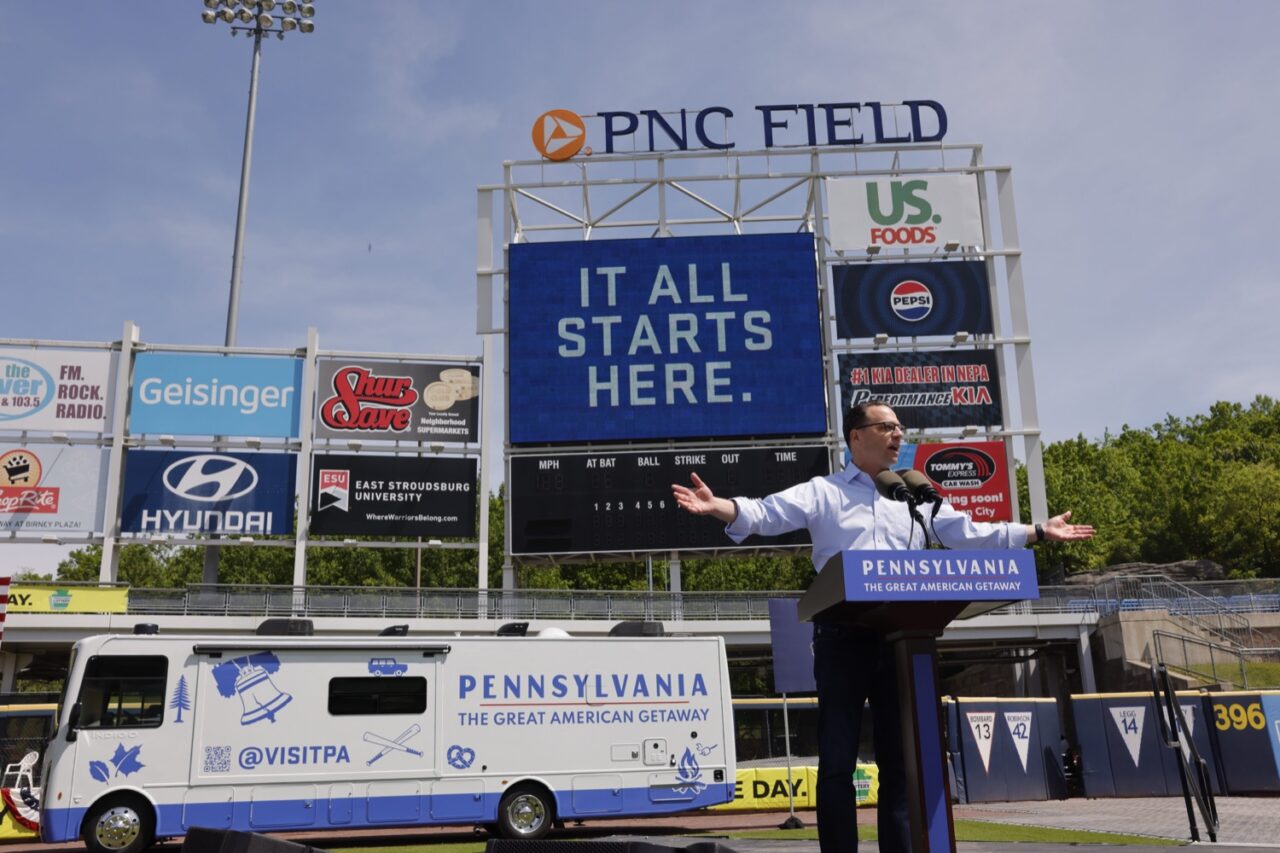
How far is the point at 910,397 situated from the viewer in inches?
1334

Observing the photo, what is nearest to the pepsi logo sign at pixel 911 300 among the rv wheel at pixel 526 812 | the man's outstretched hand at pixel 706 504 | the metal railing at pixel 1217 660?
the metal railing at pixel 1217 660

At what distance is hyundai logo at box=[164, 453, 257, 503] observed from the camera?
32.8 meters

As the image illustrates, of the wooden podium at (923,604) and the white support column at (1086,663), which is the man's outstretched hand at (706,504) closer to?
the wooden podium at (923,604)

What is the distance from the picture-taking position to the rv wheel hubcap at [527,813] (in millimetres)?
14742

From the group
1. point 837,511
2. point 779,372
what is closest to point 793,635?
point 837,511

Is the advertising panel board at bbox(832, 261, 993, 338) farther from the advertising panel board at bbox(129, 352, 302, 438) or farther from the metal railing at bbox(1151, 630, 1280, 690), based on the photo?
the advertising panel board at bbox(129, 352, 302, 438)

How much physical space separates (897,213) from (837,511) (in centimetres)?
3270

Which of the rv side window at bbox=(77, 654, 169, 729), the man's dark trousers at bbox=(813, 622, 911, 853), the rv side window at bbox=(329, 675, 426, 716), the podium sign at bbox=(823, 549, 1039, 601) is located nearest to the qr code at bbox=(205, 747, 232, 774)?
the rv side window at bbox=(77, 654, 169, 729)

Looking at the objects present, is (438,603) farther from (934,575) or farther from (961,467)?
(934,575)

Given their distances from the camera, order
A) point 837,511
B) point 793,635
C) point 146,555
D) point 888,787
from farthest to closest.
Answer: point 146,555 < point 793,635 < point 837,511 < point 888,787

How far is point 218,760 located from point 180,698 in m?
0.97

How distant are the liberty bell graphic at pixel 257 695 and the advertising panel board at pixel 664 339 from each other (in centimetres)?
1844

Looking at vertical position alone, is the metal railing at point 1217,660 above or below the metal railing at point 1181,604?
below

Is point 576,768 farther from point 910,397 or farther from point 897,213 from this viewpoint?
point 897,213
